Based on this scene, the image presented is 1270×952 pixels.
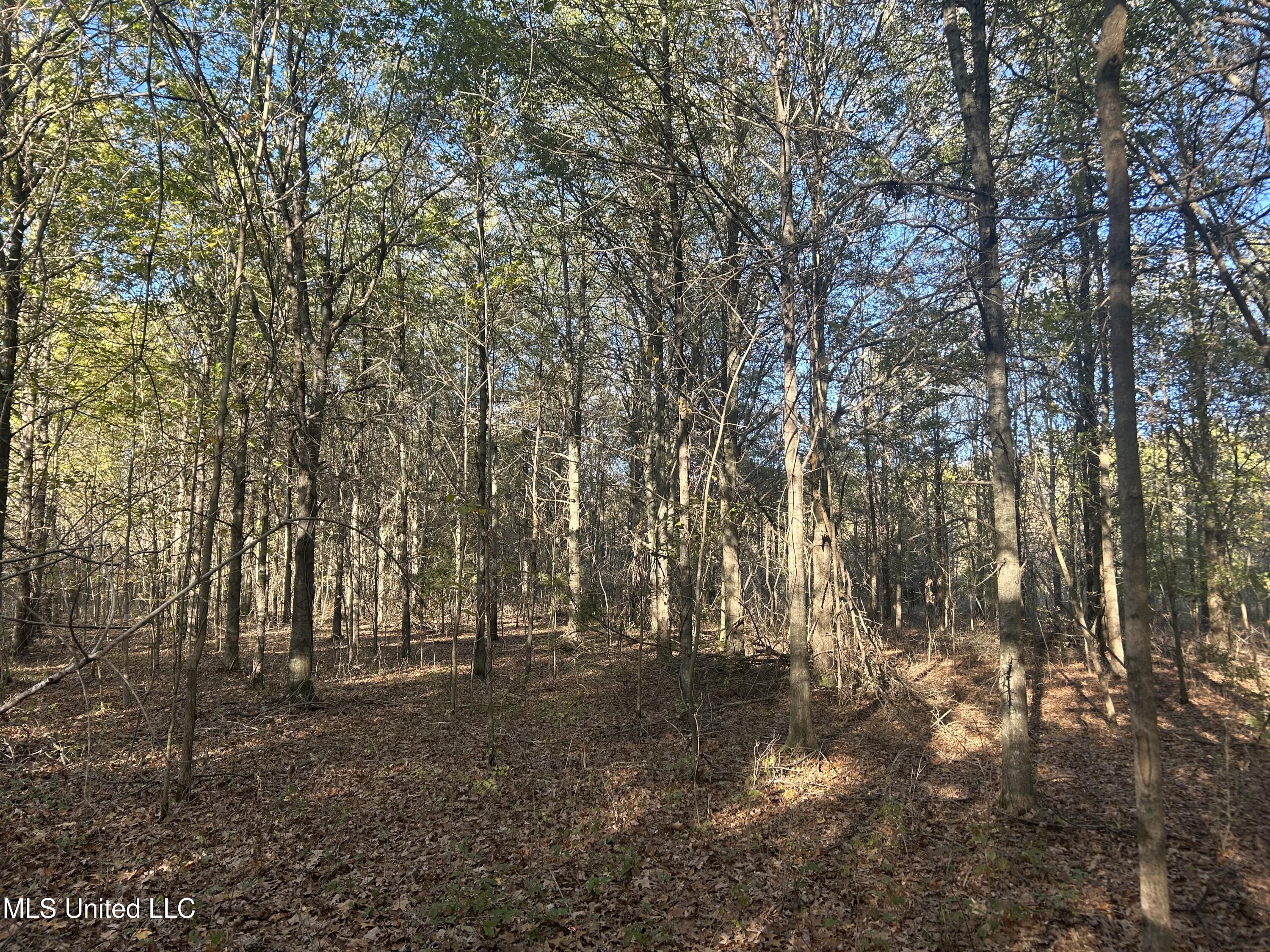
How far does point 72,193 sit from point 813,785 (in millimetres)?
14012

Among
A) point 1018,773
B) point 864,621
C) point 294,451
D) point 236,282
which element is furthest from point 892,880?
point 294,451

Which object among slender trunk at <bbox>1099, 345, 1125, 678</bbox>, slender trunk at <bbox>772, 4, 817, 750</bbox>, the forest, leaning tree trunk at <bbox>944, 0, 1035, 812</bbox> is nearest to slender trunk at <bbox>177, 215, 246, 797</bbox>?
the forest

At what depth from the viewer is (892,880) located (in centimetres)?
580

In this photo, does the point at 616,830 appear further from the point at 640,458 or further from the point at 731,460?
the point at 731,460

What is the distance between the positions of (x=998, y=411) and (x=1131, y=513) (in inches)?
111

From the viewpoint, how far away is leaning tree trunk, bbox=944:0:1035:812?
685cm

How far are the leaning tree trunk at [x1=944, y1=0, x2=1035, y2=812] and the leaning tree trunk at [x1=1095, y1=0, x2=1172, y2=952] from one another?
5.95 feet

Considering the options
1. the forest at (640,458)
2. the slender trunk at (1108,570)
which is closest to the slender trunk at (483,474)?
the forest at (640,458)

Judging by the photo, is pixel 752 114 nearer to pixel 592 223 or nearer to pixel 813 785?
pixel 592 223

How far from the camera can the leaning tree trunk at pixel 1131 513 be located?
425cm

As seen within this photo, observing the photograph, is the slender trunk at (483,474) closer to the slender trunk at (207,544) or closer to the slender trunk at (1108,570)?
the slender trunk at (207,544)

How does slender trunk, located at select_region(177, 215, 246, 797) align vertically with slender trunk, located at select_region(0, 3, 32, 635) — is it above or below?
below

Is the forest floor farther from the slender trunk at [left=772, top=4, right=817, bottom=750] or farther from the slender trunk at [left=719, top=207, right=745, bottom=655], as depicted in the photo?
the slender trunk at [left=719, top=207, right=745, bottom=655]

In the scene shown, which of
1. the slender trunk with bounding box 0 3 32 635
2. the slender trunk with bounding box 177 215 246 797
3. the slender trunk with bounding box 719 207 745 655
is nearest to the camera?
the slender trunk with bounding box 177 215 246 797
